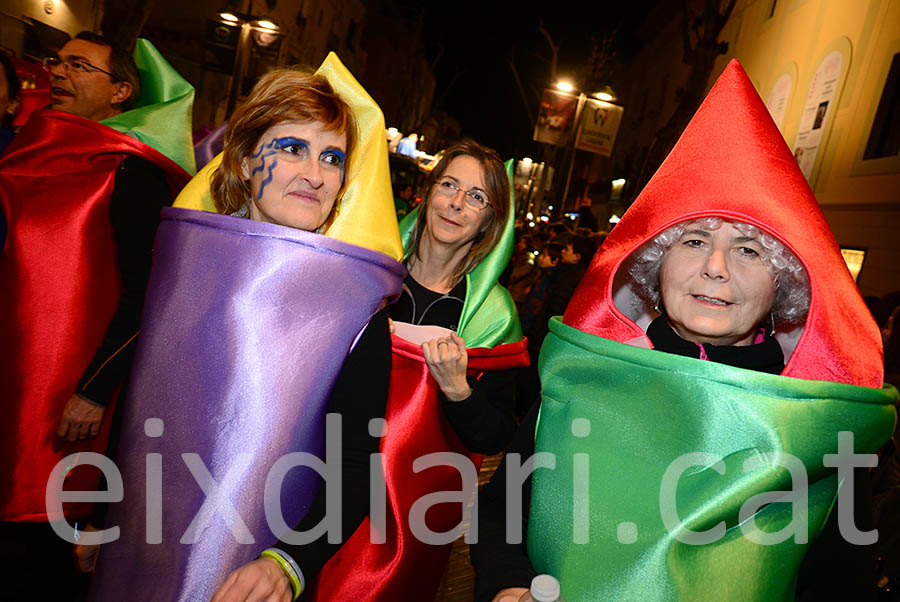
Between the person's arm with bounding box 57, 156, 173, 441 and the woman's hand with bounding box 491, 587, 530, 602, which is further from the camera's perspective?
the person's arm with bounding box 57, 156, 173, 441

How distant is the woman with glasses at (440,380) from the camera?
1.84 metres

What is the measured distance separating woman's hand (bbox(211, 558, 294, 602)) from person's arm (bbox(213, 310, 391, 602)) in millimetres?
23

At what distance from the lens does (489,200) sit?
251cm

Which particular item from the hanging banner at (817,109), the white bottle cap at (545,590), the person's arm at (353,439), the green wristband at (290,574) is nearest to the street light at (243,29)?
the hanging banner at (817,109)

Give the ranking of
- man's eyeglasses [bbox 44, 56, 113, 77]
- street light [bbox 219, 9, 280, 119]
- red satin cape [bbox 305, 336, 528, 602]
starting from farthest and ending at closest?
street light [bbox 219, 9, 280, 119] → man's eyeglasses [bbox 44, 56, 113, 77] → red satin cape [bbox 305, 336, 528, 602]

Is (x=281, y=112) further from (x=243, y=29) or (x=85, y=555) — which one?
(x=243, y=29)

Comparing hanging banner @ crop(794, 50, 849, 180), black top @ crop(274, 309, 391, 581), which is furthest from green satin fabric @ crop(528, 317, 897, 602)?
hanging banner @ crop(794, 50, 849, 180)

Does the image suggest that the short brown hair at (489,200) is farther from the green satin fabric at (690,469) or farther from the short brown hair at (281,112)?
the green satin fabric at (690,469)

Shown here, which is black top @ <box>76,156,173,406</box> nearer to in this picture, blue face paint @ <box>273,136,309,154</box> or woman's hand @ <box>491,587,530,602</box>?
blue face paint @ <box>273,136,309,154</box>

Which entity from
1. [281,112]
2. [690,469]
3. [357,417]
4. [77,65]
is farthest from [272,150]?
[77,65]

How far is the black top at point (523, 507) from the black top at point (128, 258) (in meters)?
1.36

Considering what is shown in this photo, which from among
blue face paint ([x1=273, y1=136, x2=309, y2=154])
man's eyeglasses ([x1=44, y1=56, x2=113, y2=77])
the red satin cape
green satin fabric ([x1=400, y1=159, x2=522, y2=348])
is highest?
man's eyeglasses ([x1=44, y1=56, x2=113, y2=77])

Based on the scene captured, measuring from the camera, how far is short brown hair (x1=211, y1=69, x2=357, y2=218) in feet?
5.04

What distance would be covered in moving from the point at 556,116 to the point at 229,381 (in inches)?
585
